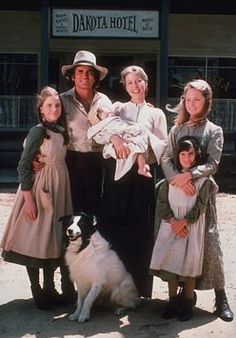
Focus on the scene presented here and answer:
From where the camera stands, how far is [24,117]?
53.6ft

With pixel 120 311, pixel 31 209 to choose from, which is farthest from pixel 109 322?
pixel 31 209

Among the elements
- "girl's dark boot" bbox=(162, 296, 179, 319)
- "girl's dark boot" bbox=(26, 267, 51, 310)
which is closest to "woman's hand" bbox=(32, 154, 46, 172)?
"girl's dark boot" bbox=(26, 267, 51, 310)

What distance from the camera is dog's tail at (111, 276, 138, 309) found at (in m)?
5.09

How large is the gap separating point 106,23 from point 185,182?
33.9 ft

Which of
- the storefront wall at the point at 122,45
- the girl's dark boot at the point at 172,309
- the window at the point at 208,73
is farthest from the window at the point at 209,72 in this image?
the girl's dark boot at the point at 172,309

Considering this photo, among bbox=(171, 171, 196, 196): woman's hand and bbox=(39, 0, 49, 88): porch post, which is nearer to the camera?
bbox=(171, 171, 196, 196): woman's hand

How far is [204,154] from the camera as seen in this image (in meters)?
4.86

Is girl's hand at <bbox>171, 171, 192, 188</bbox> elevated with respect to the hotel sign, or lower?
lower

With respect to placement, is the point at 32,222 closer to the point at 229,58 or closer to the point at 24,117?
the point at 24,117

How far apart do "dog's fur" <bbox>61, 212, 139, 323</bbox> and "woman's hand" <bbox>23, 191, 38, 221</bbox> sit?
0.26m

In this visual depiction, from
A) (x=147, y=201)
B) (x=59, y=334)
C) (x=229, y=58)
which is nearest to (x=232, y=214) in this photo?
(x=147, y=201)

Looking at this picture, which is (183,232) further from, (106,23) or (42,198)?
(106,23)

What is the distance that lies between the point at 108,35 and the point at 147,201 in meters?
9.91

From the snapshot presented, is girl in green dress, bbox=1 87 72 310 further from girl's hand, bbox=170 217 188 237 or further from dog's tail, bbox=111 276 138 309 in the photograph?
girl's hand, bbox=170 217 188 237
